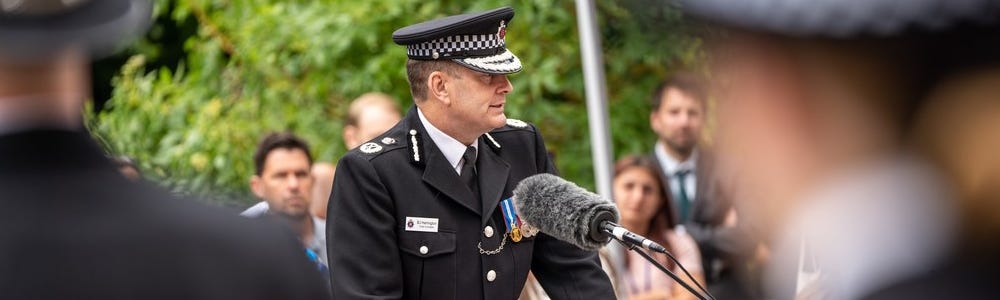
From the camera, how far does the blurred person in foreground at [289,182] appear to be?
6.73 m

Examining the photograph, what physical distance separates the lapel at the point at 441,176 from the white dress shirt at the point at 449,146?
17 millimetres

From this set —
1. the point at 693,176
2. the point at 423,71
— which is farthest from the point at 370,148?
the point at 693,176

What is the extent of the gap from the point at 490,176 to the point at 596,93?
9.28 ft

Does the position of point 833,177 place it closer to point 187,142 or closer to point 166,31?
point 187,142

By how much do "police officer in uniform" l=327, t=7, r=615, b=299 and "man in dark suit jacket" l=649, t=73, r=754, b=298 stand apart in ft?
6.52

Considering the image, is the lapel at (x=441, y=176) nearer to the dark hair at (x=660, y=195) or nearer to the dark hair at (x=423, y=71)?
the dark hair at (x=423, y=71)

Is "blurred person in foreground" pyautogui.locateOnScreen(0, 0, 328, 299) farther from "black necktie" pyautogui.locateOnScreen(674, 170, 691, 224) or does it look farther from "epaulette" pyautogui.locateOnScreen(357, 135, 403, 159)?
"black necktie" pyautogui.locateOnScreen(674, 170, 691, 224)

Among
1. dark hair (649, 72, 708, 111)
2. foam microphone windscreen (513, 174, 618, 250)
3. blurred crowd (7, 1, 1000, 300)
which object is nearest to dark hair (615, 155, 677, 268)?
dark hair (649, 72, 708, 111)

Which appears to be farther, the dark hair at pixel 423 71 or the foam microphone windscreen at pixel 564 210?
the dark hair at pixel 423 71

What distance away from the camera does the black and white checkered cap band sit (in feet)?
14.6

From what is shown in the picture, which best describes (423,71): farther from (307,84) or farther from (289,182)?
(307,84)

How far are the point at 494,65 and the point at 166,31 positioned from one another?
23.0ft

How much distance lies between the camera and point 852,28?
5.00 ft

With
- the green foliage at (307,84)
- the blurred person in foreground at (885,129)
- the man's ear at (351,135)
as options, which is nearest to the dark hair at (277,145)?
the man's ear at (351,135)
